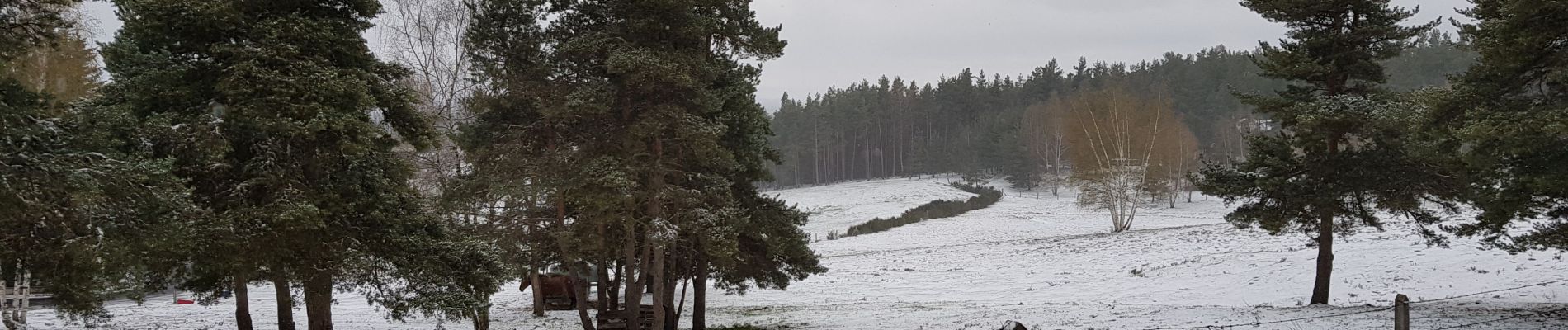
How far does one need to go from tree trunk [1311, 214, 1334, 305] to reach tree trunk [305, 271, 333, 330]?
16.9 meters

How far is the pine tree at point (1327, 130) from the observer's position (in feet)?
46.7

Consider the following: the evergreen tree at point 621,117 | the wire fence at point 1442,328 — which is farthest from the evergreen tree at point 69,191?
the wire fence at point 1442,328

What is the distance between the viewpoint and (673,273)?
15.4 meters

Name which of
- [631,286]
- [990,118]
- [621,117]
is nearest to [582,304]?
[631,286]

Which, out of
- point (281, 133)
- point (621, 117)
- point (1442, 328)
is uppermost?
point (621, 117)

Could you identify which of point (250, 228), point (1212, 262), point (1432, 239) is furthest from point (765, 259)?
point (1212, 262)

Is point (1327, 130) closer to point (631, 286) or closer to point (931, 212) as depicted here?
point (631, 286)

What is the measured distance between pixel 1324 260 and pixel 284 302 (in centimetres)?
1792

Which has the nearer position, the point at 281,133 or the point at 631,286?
the point at 281,133

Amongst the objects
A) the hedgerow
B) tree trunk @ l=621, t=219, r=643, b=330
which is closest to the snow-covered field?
tree trunk @ l=621, t=219, r=643, b=330

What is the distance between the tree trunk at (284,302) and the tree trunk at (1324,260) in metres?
17.4

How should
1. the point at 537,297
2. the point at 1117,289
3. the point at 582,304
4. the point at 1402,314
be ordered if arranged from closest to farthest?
the point at 1402,314, the point at 582,304, the point at 537,297, the point at 1117,289

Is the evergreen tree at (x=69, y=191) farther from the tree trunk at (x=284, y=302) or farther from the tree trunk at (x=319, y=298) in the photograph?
the tree trunk at (x=284, y=302)

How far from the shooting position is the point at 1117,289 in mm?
23312
